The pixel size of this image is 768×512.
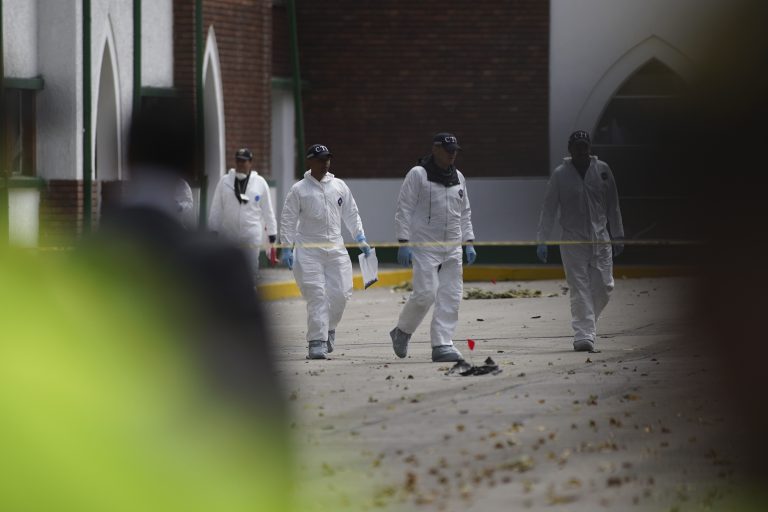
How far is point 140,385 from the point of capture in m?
3.03

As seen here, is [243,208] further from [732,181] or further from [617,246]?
[732,181]

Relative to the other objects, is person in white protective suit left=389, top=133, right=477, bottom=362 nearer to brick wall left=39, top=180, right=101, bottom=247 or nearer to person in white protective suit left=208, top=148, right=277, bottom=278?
person in white protective suit left=208, top=148, right=277, bottom=278

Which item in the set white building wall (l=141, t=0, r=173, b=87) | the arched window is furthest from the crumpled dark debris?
white building wall (l=141, t=0, r=173, b=87)

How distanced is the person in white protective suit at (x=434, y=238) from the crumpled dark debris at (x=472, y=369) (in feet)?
2.31

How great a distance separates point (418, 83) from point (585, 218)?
13.5 meters

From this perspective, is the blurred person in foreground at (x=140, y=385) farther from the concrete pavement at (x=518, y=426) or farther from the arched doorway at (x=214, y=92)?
the arched doorway at (x=214, y=92)

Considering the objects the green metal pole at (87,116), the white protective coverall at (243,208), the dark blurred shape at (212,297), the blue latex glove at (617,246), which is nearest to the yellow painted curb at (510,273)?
the green metal pole at (87,116)

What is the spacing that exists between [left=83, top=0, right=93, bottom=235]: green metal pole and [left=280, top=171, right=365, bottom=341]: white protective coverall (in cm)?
614

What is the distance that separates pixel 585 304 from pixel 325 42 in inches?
562

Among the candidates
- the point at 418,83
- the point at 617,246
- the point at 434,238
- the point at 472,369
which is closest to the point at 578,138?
the point at 617,246

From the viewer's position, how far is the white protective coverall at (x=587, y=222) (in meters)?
14.0

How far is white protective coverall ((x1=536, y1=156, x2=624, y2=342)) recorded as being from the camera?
14016 mm

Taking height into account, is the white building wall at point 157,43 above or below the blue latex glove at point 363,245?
above

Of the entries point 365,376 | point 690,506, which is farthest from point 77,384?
point 365,376
